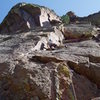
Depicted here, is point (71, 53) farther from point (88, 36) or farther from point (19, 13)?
point (19, 13)

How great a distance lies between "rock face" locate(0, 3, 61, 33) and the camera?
24.5 metres

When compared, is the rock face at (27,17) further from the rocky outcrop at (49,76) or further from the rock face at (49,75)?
the rocky outcrop at (49,76)

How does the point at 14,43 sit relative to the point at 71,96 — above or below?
above

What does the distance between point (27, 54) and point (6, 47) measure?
1809mm

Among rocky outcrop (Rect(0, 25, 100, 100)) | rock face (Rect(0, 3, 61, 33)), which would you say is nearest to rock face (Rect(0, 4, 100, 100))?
rocky outcrop (Rect(0, 25, 100, 100))

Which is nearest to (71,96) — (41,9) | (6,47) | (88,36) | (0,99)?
(0,99)

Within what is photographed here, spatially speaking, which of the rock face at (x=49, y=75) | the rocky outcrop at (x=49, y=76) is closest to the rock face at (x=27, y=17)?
the rock face at (x=49, y=75)

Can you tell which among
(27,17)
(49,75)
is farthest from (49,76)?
(27,17)

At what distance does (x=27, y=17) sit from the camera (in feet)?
83.5

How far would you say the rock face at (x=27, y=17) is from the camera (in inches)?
966

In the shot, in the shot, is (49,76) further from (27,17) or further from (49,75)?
(27,17)

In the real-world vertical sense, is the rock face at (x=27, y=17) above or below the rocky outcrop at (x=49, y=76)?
above

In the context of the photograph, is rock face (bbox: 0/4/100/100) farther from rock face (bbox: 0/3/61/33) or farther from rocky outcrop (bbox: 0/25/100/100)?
rock face (bbox: 0/3/61/33)

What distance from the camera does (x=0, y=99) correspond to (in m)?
7.59
